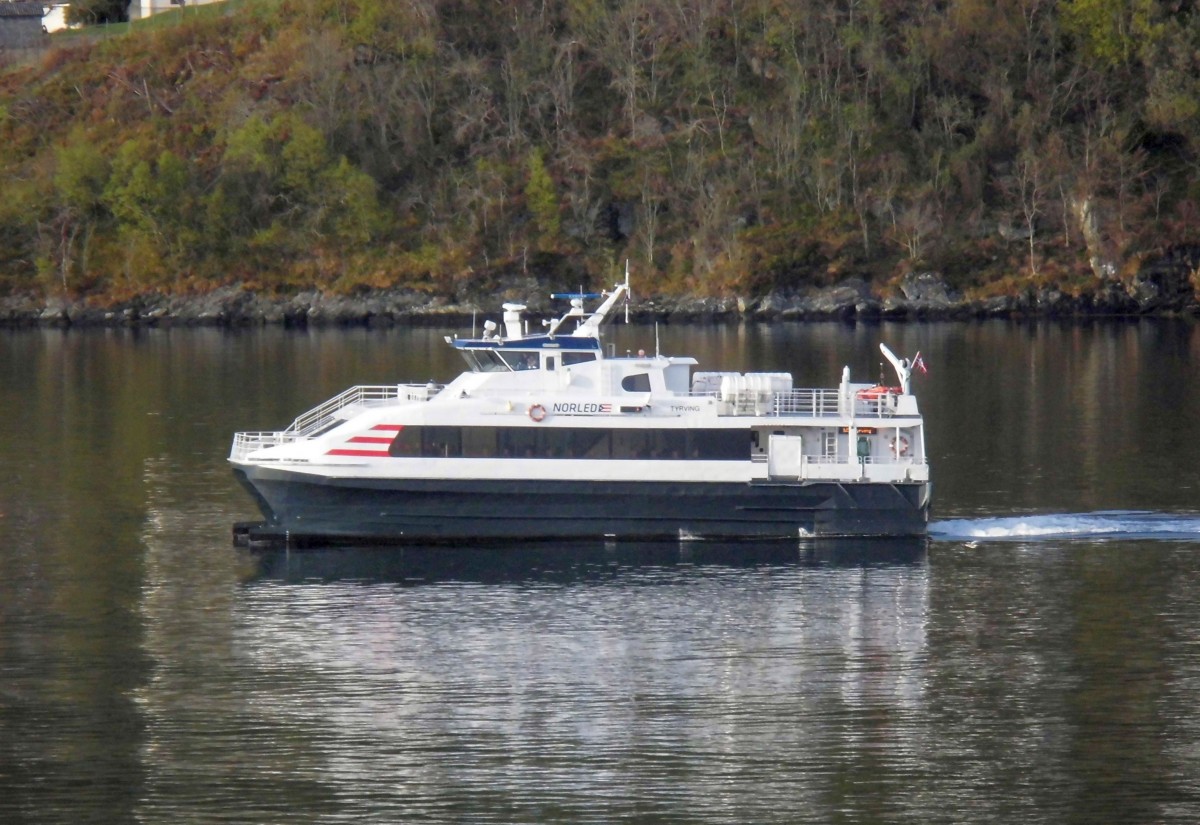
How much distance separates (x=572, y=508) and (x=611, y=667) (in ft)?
26.5

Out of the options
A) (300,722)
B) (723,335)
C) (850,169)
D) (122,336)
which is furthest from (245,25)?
(300,722)

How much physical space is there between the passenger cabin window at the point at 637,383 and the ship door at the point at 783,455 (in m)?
2.79

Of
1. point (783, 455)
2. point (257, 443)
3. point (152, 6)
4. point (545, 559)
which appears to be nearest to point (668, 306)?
point (152, 6)

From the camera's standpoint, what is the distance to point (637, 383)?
35.9 meters

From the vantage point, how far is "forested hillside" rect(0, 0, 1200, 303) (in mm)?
104125

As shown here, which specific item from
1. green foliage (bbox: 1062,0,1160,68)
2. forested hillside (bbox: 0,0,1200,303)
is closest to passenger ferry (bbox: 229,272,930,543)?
forested hillside (bbox: 0,0,1200,303)

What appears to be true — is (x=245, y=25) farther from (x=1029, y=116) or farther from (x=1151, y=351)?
(x=1151, y=351)

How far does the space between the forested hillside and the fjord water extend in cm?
5948

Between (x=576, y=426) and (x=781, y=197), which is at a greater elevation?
(x=781, y=197)

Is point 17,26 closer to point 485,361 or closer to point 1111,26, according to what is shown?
point 1111,26

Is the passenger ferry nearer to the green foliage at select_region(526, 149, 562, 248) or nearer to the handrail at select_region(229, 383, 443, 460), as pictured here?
the handrail at select_region(229, 383, 443, 460)

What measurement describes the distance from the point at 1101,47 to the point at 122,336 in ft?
200

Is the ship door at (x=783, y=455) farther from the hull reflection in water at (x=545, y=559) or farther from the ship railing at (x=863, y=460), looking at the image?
the hull reflection in water at (x=545, y=559)

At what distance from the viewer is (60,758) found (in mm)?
23891
